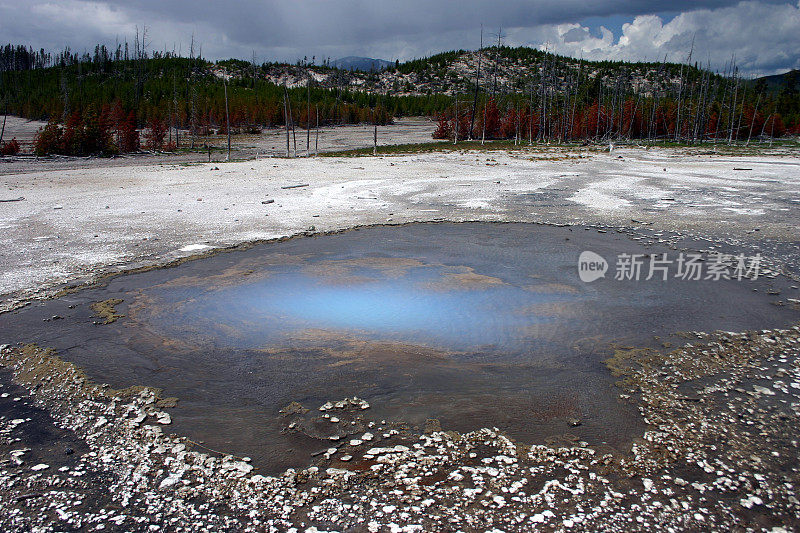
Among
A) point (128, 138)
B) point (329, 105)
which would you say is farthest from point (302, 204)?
point (329, 105)

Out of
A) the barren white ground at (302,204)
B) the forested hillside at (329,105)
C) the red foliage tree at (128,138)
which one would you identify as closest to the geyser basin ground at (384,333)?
the barren white ground at (302,204)

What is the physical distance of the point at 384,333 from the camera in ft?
22.4

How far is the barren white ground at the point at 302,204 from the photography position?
10.8 metres

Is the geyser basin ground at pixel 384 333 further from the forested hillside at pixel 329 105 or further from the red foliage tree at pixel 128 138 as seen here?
the red foliage tree at pixel 128 138

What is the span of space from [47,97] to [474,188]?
82.9 metres

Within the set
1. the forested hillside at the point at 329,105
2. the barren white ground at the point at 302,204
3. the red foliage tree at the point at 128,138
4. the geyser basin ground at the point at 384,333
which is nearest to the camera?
the geyser basin ground at the point at 384,333

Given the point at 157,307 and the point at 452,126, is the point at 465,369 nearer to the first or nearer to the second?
the point at 157,307

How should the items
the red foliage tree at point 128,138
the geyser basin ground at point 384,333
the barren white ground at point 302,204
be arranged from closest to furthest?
the geyser basin ground at point 384,333 < the barren white ground at point 302,204 < the red foliage tree at point 128,138

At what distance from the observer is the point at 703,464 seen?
13.6ft

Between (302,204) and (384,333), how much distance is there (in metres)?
9.91

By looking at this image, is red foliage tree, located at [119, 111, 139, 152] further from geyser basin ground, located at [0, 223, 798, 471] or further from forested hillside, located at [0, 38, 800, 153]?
geyser basin ground, located at [0, 223, 798, 471]

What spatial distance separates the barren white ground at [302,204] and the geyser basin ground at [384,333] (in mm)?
2009

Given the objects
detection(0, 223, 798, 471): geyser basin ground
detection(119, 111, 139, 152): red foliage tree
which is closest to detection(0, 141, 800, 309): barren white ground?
detection(0, 223, 798, 471): geyser basin ground

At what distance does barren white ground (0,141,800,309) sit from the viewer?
1081 centimetres
